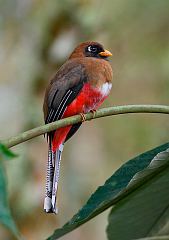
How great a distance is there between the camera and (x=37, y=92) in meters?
5.19

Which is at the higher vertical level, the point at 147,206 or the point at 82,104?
the point at 82,104

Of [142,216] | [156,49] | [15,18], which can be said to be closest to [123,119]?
[156,49]

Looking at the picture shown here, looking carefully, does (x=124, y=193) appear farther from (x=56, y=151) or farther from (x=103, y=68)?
(x=103, y=68)

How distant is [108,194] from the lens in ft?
4.39

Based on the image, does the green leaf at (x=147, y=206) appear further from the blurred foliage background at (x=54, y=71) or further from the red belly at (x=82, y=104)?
the blurred foliage background at (x=54, y=71)

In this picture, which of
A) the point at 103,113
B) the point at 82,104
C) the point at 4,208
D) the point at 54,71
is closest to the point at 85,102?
the point at 82,104

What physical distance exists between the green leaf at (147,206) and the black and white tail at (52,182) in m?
0.63

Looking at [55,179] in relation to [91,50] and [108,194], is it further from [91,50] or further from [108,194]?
[91,50]

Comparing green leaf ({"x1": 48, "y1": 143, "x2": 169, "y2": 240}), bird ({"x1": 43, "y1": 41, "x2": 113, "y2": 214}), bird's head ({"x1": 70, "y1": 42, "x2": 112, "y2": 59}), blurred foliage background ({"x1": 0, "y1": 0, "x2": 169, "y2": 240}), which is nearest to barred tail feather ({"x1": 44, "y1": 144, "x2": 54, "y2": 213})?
bird ({"x1": 43, "y1": 41, "x2": 113, "y2": 214})

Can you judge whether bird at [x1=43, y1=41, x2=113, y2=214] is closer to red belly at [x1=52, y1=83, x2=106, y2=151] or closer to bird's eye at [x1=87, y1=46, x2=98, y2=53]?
red belly at [x1=52, y1=83, x2=106, y2=151]

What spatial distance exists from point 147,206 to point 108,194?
7cm

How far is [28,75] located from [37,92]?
0.18 metres

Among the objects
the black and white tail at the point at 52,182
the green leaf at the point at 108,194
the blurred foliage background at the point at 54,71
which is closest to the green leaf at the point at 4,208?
the green leaf at the point at 108,194

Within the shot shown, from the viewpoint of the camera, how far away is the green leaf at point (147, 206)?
4.18ft
